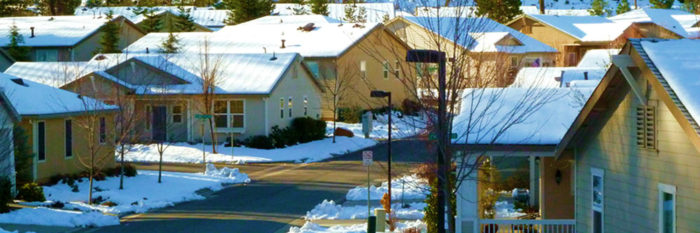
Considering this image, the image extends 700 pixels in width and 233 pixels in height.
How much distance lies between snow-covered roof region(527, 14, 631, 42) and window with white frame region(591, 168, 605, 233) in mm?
55398

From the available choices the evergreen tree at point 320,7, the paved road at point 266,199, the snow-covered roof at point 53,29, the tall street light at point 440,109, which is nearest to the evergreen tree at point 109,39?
the snow-covered roof at point 53,29

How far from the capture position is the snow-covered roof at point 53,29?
66062 mm

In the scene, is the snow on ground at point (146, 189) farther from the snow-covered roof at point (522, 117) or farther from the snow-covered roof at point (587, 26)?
the snow-covered roof at point (587, 26)

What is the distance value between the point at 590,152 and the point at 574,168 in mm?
1124

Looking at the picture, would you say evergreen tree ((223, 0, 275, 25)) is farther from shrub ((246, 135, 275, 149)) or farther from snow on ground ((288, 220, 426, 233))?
snow on ground ((288, 220, 426, 233))

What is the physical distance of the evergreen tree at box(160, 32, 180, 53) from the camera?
6038cm

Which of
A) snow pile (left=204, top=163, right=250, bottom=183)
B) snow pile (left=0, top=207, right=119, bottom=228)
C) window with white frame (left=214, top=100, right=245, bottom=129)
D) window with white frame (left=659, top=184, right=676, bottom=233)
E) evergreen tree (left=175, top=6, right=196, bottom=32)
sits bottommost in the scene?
snow pile (left=0, top=207, right=119, bottom=228)

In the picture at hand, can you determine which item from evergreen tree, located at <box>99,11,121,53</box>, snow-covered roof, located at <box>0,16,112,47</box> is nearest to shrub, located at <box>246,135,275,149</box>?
evergreen tree, located at <box>99,11,121,53</box>

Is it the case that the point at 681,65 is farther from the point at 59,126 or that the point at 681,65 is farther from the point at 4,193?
the point at 59,126

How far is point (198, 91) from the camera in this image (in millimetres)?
45531

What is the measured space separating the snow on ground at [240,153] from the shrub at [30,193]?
13.4 metres

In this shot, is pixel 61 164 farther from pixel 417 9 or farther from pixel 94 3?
pixel 94 3

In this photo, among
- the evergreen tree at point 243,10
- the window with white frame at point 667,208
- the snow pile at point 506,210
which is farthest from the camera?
the evergreen tree at point 243,10

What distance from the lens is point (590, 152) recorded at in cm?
1616
